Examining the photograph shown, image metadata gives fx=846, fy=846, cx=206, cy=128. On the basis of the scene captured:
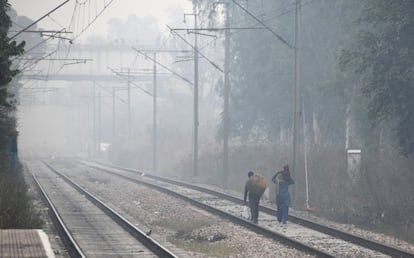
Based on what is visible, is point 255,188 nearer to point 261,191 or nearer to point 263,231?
point 261,191

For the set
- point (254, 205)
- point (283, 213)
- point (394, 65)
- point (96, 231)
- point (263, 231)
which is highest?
point (394, 65)

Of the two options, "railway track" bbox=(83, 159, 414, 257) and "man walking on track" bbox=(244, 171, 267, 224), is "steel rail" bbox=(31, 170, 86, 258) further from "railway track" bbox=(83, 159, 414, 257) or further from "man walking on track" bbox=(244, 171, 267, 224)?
"man walking on track" bbox=(244, 171, 267, 224)

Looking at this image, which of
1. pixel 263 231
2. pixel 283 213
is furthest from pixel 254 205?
pixel 263 231

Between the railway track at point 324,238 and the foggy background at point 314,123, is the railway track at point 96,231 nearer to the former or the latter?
the railway track at point 324,238

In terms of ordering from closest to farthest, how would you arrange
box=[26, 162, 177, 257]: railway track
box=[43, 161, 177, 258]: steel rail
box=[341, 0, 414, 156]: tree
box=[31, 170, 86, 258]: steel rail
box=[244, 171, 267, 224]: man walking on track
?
box=[43, 161, 177, 258]: steel rail < box=[31, 170, 86, 258]: steel rail < box=[26, 162, 177, 257]: railway track < box=[244, 171, 267, 224]: man walking on track < box=[341, 0, 414, 156]: tree

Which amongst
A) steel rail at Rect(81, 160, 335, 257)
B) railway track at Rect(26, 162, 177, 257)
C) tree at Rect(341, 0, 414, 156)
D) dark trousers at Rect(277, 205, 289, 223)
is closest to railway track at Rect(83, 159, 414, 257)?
steel rail at Rect(81, 160, 335, 257)

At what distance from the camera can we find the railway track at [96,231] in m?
20.6

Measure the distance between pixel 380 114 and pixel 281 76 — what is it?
21877mm

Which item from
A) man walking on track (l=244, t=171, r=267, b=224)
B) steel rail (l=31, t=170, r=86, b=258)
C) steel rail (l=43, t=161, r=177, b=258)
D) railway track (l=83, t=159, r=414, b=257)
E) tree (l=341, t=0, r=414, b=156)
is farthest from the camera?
tree (l=341, t=0, r=414, b=156)

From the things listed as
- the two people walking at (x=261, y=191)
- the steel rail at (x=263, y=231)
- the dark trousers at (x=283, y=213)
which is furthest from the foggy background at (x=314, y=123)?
the steel rail at (x=263, y=231)

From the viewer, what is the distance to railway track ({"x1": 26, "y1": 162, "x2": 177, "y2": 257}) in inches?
810

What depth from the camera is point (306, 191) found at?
3466 cm

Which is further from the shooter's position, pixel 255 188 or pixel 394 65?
pixel 394 65

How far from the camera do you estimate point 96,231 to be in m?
25.3
